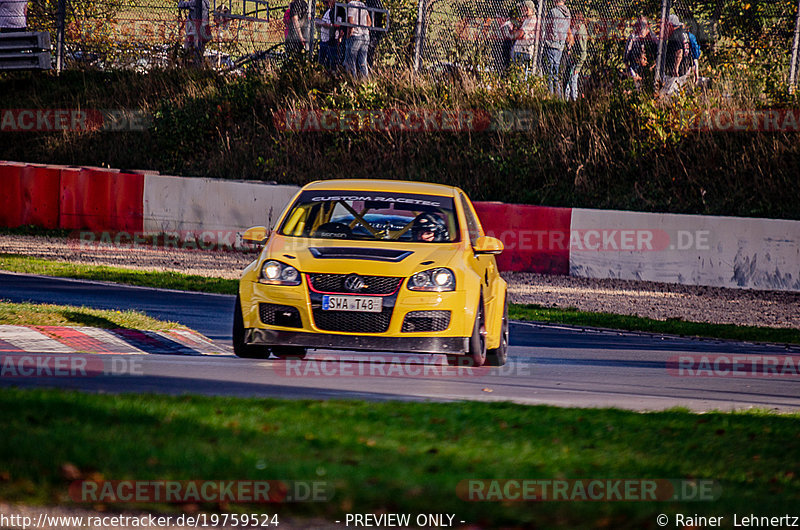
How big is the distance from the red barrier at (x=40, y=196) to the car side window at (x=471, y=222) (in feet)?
39.7

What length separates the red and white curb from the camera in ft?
32.9

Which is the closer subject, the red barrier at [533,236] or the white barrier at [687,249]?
the white barrier at [687,249]

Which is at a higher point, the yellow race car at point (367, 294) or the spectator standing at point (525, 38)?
the spectator standing at point (525, 38)

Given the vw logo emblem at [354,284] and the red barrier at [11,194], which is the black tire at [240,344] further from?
the red barrier at [11,194]

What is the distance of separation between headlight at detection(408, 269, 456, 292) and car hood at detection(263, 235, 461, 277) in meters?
0.05

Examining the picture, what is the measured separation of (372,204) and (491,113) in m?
13.0

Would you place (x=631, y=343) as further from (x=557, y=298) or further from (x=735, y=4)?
(x=735, y=4)

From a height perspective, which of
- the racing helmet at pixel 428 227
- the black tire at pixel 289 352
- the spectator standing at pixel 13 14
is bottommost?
the black tire at pixel 289 352

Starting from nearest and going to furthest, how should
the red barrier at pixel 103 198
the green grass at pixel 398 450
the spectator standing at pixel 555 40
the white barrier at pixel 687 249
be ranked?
the green grass at pixel 398 450
the white barrier at pixel 687 249
the red barrier at pixel 103 198
the spectator standing at pixel 555 40

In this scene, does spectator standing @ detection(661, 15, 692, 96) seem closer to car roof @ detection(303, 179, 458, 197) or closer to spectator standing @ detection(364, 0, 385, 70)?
spectator standing @ detection(364, 0, 385, 70)

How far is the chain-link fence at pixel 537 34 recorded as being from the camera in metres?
19.5

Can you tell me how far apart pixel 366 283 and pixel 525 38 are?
13.8 m
